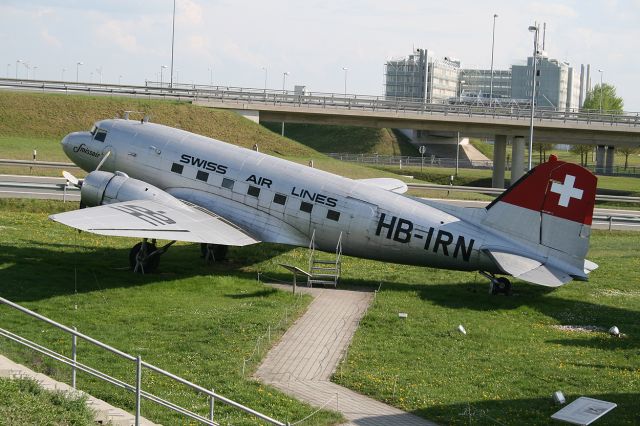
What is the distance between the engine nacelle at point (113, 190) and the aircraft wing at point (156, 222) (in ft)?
1.33

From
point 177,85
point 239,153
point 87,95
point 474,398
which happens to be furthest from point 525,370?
point 177,85

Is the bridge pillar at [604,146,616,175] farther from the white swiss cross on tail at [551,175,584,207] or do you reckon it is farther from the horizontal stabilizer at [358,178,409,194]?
the white swiss cross on tail at [551,175,584,207]

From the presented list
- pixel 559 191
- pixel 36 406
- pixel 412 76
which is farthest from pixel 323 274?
pixel 412 76

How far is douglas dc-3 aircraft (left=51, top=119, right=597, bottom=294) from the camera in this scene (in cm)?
2730

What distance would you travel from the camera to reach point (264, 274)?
31.6 m

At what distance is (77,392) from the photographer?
15570 millimetres

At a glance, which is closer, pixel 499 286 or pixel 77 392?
pixel 77 392

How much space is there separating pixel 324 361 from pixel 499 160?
67014 mm

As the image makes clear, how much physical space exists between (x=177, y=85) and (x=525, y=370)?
70655 millimetres

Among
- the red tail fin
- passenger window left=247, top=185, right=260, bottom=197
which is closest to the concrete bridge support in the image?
the red tail fin

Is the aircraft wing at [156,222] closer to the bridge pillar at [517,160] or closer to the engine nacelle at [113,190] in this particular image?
the engine nacelle at [113,190]

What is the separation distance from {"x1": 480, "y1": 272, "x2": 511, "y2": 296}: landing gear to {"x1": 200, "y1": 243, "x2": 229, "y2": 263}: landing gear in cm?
1010

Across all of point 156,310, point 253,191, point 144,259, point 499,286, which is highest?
point 253,191

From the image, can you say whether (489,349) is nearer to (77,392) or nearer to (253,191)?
(77,392)
